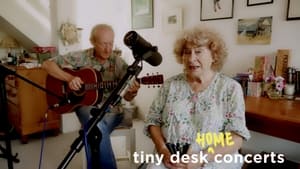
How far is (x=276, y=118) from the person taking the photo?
1.24 m

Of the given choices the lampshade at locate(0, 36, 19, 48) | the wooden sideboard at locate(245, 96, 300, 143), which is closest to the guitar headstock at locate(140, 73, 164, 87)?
the wooden sideboard at locate(245, 96, 300, 143)

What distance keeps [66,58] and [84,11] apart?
63.2 inches

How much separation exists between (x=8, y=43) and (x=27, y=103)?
40.4 inches

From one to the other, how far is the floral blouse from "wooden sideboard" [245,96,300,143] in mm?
182

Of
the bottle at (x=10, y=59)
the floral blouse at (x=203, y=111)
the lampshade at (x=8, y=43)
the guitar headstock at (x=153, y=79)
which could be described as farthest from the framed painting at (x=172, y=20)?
the lampshade at (x=8, y=43)

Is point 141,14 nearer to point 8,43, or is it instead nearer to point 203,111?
point 8,43

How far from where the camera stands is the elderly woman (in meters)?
1.17

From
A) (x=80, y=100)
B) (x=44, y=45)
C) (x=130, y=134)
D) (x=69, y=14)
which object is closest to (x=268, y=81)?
(x=130, y=134)

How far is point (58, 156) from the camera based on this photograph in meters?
2.39

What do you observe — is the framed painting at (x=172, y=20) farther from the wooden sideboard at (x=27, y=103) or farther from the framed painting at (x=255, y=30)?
the wooden sideboard at (x=27, y=103)

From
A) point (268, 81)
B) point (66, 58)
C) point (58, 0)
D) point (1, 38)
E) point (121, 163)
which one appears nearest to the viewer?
point (268, 81)

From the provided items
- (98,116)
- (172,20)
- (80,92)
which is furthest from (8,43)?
(98,116)

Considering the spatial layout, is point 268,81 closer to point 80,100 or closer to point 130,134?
point 130,134

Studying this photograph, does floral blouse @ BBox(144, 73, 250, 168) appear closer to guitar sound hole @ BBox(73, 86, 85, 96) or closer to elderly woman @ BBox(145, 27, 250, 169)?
elderly woman @ BBox(145, 27, 250, 169)
